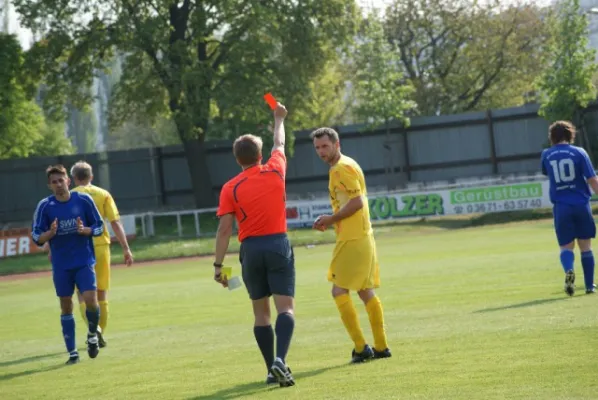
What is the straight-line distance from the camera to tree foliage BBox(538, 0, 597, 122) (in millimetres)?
50688

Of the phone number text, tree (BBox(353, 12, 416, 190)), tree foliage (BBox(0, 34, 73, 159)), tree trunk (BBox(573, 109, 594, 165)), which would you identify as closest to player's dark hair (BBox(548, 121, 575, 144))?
the phone number text

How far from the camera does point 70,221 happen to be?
1286cm

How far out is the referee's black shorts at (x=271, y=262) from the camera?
9.81 metres

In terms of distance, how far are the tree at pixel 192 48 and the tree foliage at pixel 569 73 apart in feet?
29.3

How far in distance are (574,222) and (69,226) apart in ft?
20.0

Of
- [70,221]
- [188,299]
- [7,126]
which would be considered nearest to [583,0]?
[7,126]

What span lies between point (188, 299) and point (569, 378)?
12891mm

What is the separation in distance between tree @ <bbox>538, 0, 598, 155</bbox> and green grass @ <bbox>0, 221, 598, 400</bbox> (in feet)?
90.7

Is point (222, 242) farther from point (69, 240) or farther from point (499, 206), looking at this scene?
point (499, 206)

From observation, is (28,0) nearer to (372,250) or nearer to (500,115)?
(500,115)

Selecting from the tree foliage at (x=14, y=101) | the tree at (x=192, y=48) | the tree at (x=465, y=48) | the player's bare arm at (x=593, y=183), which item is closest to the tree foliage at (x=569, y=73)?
the tree at (x=192, y=48)

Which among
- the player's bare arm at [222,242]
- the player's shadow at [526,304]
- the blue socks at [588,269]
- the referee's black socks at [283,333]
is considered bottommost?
the player's shadow at [526,304]

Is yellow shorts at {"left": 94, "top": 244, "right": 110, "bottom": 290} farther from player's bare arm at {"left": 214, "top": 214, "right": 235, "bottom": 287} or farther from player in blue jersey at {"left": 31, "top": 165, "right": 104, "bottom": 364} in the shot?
player's bare arm at {"left": 214, "top": 214, "right": 235, "bottom": 287}

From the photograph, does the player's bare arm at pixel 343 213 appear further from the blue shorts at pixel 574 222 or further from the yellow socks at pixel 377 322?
the blue shorts at pixel 574 222
